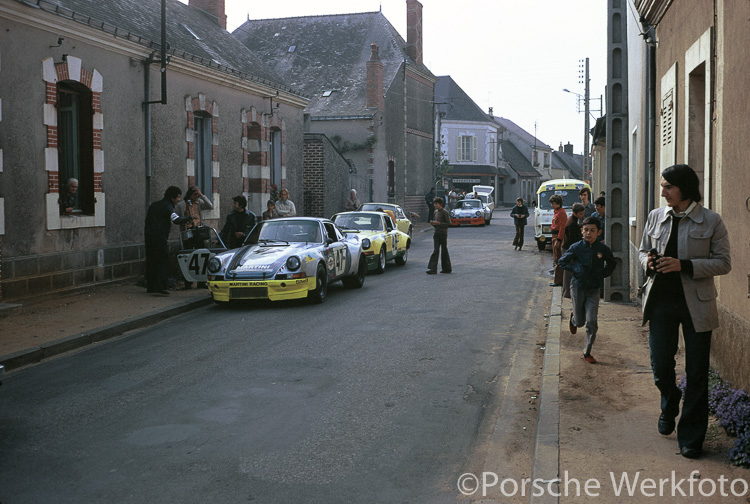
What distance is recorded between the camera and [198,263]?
1400 cm

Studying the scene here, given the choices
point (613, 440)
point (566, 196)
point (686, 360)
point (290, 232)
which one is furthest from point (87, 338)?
point (566, 196)

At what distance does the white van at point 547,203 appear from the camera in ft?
82.1

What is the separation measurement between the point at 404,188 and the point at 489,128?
110 feet

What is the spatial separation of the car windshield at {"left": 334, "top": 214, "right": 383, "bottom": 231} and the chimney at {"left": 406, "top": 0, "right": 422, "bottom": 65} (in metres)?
26.6

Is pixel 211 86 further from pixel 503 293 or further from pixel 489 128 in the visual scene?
pixel 489 128

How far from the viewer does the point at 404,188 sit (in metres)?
42.3

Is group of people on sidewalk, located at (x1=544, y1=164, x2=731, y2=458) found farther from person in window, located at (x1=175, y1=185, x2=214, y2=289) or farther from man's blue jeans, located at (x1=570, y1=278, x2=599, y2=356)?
person in window, located at (x1=175, y1=185, x2=214, y2=289)

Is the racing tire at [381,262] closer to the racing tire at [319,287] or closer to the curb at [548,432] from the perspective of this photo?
the racing tire at [319,287]

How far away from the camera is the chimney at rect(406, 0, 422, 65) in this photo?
4312 centimetres

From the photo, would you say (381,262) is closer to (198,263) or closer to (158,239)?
(198,263)

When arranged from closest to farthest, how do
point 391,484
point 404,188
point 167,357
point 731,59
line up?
point 391,484 → point 731,59 → point 167,357 → point 404,188

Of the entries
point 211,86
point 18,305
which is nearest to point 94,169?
point 18,305

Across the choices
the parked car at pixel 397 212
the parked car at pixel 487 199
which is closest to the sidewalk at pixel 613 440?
the parked car at pixel 397 212

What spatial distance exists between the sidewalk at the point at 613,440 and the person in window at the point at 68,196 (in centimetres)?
891
